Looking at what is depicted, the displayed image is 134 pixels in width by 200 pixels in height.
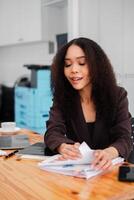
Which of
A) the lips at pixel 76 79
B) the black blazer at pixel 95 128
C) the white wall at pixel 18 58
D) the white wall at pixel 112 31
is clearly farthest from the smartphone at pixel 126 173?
the white wall at pixel 18 58

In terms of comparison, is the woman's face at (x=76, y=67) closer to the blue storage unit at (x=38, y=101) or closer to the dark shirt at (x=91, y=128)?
the dark shirt at (x=91, y=128)

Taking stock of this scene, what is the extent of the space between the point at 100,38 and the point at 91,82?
1879 mm

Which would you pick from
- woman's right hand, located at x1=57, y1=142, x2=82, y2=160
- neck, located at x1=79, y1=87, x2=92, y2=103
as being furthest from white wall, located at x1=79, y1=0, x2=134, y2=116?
woman's right hand, located at x1=57, y1=142, x2=82, y2=160

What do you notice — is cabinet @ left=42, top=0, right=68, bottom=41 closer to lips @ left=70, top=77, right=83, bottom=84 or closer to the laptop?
the laptop

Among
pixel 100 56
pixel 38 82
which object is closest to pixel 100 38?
pixel 38 82

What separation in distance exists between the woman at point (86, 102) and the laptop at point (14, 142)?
0.53ft

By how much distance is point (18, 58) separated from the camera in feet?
16.3

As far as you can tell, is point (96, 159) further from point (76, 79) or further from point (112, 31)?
point (112, 31)

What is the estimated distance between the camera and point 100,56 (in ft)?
4.91

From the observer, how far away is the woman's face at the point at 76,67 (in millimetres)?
1403

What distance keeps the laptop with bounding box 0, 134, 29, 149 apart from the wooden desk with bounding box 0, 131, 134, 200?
350mm

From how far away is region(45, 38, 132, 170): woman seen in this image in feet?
4.63

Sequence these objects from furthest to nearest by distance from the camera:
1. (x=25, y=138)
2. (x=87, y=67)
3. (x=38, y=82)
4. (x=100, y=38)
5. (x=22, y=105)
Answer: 1. (x=22, y=105)
2. (x=38, y=82)
3. (x=100, y=38)
4. (x=25, y=138)
5. (x=87, y=67)

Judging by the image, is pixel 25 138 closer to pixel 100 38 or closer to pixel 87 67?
pixel 87 67
